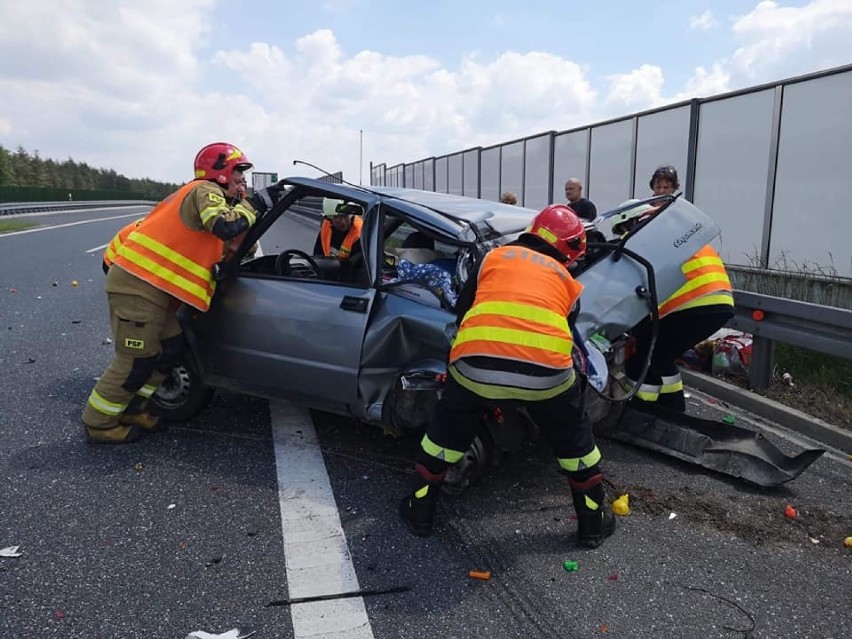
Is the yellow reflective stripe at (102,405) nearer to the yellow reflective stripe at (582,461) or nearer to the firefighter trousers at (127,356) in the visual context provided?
the firefighter trousers at (127,356)

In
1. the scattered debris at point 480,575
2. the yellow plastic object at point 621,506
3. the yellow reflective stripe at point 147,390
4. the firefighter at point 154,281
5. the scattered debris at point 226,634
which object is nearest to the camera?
the scattered debris at point 226,634

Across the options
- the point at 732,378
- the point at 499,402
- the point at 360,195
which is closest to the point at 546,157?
the point at 732,378

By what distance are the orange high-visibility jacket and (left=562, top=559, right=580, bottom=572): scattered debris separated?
0.88 metres

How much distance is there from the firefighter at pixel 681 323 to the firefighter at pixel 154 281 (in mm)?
2708

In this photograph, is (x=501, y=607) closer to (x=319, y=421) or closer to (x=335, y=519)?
(x=335, y=519)

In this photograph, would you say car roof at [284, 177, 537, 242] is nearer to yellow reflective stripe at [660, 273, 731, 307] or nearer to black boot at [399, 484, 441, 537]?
yellow reflective stripe at [660, 273, 731, 307]

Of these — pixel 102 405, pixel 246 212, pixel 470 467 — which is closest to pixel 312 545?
pixel 470 467

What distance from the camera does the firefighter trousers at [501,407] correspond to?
3092mm

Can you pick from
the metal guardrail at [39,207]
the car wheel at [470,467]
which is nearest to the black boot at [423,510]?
the car wheel at [470,467]

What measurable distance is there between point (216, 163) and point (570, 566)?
318cm

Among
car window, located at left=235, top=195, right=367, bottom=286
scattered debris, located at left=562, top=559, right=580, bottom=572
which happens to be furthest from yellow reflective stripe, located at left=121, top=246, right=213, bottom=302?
scattered debris, located at left=562, top=559, right=580, bottom=572

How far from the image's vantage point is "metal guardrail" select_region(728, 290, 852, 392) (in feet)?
14.4

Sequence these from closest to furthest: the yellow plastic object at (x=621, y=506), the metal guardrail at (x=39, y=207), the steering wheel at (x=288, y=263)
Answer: the yellow plastic object at (x=621, y=506) → the steering wheel at (x=288, y=263) → the metal guardrail at (x=39, y=207)

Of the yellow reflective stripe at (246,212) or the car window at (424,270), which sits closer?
the car window at (424,270)
